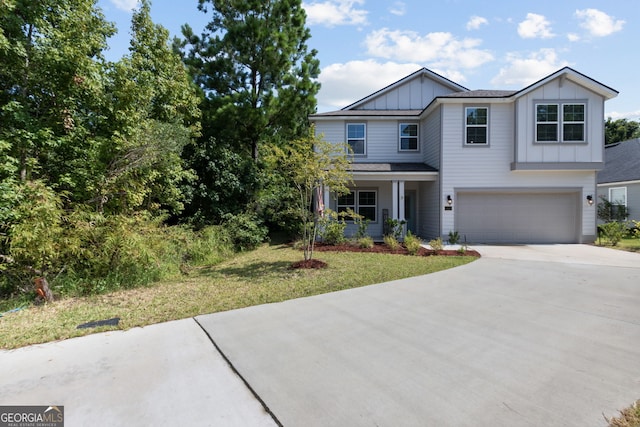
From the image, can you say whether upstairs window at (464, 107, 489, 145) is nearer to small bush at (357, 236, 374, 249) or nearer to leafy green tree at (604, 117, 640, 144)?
small bush at (357, 236, 374, 249)

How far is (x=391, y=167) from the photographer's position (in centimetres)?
1375

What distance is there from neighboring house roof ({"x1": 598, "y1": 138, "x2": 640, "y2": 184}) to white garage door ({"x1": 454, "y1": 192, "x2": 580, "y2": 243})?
685cm

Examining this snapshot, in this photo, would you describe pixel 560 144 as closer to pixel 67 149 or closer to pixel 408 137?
pixel 408 137

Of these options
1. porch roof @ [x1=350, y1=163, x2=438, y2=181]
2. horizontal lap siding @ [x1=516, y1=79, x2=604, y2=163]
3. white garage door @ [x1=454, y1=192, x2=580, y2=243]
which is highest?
horizontal lap siding @ [x1=516, y1=79, x2=604, y2=163]

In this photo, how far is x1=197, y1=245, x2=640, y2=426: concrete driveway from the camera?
8.30 feet

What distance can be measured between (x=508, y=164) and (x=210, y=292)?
11.9m

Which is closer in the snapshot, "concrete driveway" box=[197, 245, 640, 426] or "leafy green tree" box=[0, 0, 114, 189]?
"concrete driveway" box=[197, 245, 640, 426]

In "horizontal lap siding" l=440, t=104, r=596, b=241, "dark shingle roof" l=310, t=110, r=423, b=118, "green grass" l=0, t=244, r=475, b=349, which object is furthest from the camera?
"dark shingle roof" l=310, t=110, r=423, b=118

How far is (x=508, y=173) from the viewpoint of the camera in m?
12.6

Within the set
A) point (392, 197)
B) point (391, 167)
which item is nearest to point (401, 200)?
point (392, 197)

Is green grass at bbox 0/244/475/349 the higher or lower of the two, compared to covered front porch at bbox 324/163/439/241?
lower

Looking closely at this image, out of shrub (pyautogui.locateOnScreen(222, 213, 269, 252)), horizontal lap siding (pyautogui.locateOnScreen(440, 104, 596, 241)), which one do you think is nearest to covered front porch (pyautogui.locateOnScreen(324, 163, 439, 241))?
horizontal lap siding (pyautogui.locateOnScreen(440, 104, 596, 241))

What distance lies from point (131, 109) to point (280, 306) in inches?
219

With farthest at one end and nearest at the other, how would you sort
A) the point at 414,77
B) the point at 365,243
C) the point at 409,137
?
the point at 414,77 → the point at 409,137 → the point at 365,243
